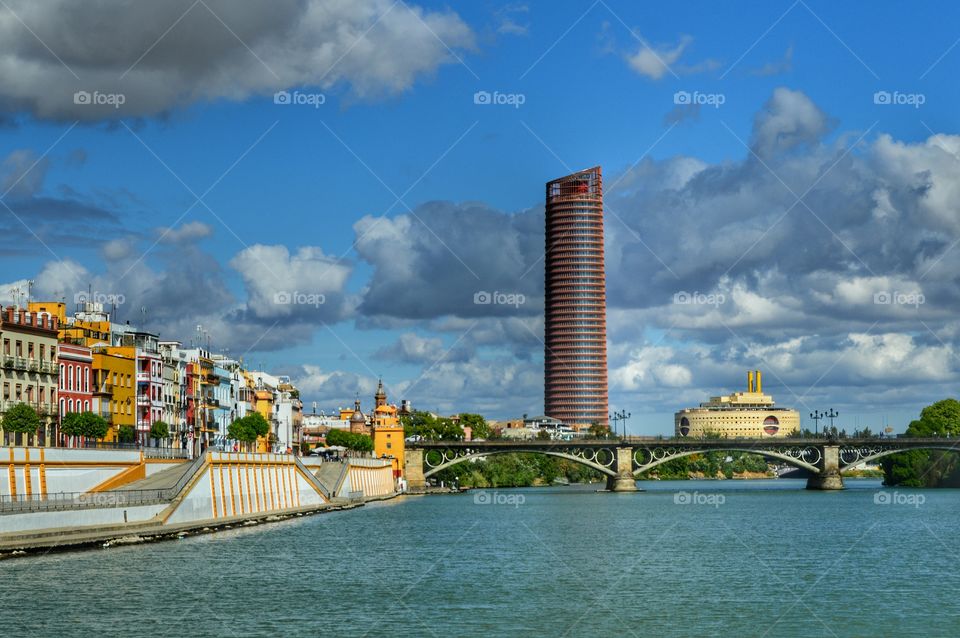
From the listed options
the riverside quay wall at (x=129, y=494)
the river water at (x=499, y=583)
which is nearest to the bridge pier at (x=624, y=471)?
the riverside quay wall at (x=129, y=494)

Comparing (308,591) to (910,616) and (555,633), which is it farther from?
(910,616)

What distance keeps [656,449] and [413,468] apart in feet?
110

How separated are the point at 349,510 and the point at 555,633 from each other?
8454cm

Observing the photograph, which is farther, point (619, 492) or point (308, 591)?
point (619, 492)

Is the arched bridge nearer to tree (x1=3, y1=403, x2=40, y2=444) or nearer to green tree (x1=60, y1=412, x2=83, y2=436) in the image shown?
green tree (x1=60, y1=412, x2=83, y2=436)

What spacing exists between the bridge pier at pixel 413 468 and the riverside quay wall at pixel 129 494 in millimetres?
71396

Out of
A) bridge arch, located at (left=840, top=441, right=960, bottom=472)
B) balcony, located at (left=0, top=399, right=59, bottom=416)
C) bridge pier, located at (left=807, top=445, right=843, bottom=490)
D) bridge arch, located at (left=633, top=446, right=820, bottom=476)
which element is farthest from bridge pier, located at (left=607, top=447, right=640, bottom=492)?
balcony, located at (left=0, top=399, right=59, bottom=416)

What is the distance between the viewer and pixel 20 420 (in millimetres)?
91375

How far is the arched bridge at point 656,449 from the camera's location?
185 meters

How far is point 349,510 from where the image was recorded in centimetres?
13038

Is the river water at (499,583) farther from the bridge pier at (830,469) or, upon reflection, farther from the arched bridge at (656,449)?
the bridge pier at (830,469)

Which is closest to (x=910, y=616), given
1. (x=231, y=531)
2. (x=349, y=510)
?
(x=231, y=531)

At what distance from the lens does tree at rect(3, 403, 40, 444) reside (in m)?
90.8

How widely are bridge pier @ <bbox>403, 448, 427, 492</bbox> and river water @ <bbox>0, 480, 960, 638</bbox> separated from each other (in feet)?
285
